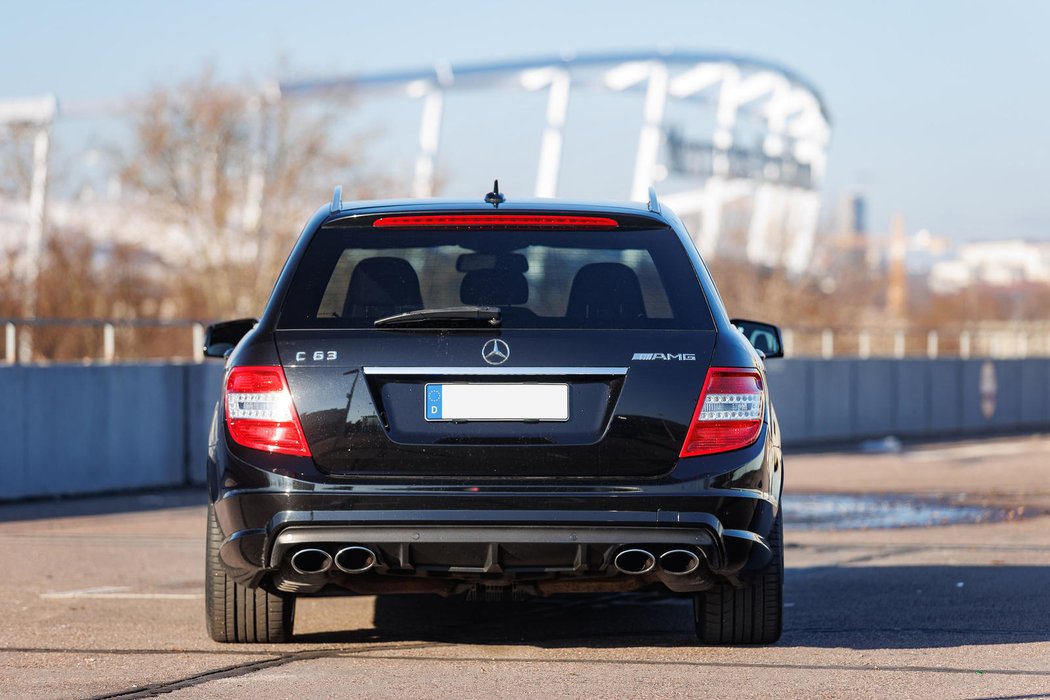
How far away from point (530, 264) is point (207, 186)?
30075 mm

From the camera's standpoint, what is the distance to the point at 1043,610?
721 centimetres

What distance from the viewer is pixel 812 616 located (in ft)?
23.1

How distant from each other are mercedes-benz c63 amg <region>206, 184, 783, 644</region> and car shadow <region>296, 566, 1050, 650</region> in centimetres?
87

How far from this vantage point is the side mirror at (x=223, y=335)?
263 inches

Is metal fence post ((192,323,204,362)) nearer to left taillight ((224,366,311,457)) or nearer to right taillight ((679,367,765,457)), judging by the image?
left taillight ((224,366,311,457))

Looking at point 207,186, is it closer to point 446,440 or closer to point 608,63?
point 446,440

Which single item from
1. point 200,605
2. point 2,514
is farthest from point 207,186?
point 200,605

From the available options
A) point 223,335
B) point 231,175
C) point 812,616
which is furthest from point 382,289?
point 231,175

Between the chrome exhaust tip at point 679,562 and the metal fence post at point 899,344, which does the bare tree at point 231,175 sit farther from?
the chrome exhaust tip at point 679,562

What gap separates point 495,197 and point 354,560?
1425 mm

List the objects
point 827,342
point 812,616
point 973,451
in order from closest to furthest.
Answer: point 812,616 < point 973,451 < point 827,342

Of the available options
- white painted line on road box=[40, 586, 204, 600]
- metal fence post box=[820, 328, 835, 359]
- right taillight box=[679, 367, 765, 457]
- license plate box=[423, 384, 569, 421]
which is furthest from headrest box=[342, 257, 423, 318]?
metal fence post box=[820, 328, 835, 359]

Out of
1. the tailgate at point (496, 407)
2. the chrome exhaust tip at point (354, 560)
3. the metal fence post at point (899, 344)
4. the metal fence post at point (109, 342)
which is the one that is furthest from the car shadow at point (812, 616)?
the metal fence post at point (899, 344)

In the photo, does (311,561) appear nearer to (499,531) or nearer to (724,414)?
(499,531)
